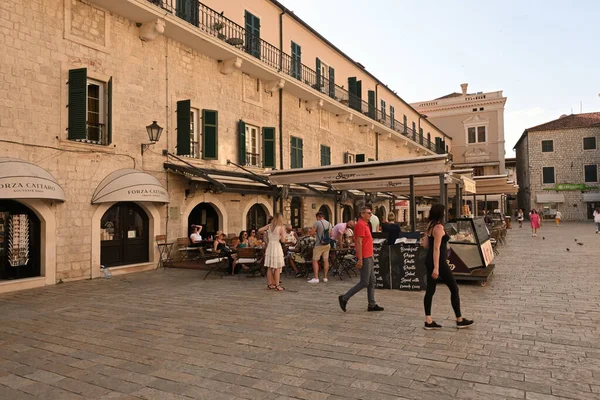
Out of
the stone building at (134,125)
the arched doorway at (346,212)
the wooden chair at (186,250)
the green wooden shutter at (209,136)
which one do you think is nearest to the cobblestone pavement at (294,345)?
the stone building at (134,125)

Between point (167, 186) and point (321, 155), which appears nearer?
point (167, 186)

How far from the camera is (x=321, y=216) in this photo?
943 cm

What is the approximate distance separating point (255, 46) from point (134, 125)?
6.71 meters

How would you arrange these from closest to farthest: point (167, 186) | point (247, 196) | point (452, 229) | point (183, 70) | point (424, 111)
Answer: point (452, 229) → point (167, 186) → point (183, 70) → point (247, 196) → point (424, 111)

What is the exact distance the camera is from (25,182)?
8203 millimetres

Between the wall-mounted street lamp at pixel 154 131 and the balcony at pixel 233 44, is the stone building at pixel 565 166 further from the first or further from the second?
the wall-mounted street lamp at pixel 154 131

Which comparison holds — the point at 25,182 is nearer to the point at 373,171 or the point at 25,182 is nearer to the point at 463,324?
the point at 373,171

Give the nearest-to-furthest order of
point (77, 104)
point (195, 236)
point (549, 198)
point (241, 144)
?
point (77, 104)
point (195, 236)
point (241, 144)
point (549, 198)

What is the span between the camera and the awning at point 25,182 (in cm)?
793

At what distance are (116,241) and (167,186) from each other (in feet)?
6.95

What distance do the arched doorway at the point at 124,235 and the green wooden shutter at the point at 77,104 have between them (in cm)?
225

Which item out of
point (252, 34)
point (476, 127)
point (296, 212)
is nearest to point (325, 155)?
point (296, 212)

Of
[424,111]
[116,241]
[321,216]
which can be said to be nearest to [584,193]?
[424,111]

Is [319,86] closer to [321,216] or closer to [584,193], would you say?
[321,216]
